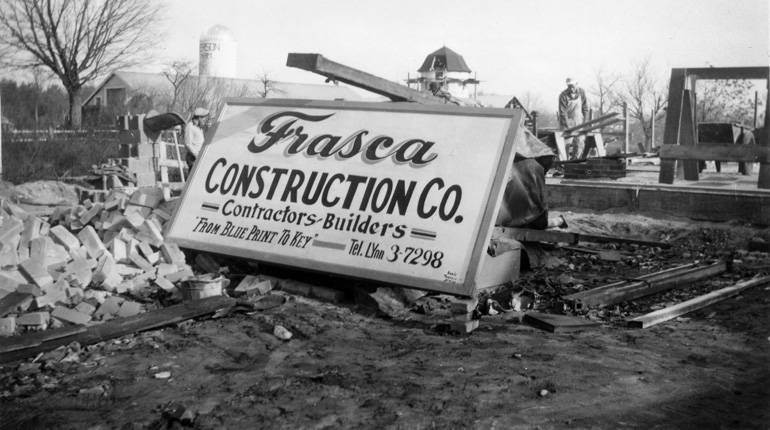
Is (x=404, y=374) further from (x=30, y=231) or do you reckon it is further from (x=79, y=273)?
(x=30, y=231)

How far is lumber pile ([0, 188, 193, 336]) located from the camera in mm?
5777

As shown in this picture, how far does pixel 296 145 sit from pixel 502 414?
435 cm

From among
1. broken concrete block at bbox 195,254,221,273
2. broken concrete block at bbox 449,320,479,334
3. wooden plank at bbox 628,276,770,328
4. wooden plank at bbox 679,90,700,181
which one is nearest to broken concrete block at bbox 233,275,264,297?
broken concrete block at bbox 195,254,221,273

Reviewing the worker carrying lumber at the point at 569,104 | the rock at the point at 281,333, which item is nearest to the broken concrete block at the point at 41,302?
the rock at the point at 281,333

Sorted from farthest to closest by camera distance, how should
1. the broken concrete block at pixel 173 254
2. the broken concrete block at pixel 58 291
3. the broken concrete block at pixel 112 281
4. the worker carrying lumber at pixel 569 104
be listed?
the worker carrying lumber at pixel 569 104 < the broken concrete block at pixel 173 254 < the broken concrete block at pixel 112 281 < the broken concrete block at pixel 58 291

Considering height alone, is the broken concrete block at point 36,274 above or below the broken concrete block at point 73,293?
above

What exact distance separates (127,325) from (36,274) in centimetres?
137

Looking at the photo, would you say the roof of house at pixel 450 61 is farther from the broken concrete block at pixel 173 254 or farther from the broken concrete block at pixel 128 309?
the broken concrete block at pixel 128 309

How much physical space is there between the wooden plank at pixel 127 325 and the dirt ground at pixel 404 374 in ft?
0.26

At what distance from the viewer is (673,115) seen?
1278cm

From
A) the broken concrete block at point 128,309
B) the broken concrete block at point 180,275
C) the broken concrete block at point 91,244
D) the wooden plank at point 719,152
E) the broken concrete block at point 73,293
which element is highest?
the wooden plank at point 719,152

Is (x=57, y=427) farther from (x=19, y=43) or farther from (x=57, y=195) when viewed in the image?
(x=19, y=43)

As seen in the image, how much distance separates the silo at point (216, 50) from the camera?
44.5 meters

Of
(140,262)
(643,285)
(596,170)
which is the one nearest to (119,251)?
(140,262)
